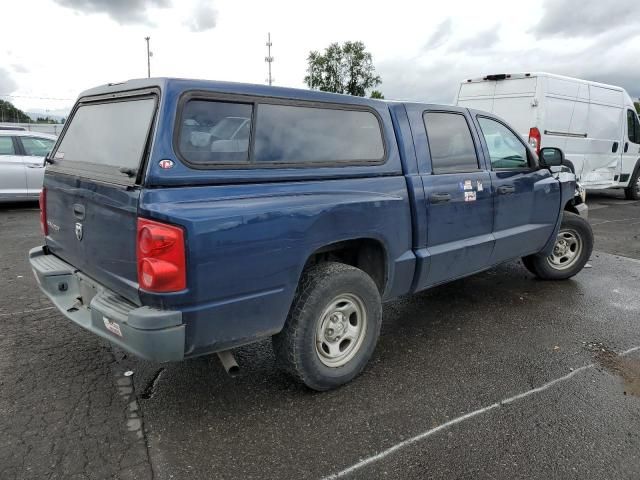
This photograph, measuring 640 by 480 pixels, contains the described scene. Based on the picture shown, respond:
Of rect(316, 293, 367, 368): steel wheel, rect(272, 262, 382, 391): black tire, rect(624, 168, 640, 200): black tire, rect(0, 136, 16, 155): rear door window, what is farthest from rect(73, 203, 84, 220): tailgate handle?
rect(624, 168, 640, 200): black tire

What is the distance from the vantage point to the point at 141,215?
236 centimetres

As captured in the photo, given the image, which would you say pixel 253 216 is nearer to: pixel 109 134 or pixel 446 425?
pixel 109 134

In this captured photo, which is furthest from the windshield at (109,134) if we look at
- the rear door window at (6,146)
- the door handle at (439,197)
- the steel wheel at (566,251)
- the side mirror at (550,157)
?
the rear door window at (6,146)

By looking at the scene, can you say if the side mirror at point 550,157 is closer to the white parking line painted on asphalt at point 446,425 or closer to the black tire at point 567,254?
the black tire at point 567,254

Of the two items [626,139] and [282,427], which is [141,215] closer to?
[282,427]

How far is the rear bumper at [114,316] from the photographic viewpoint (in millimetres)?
2381

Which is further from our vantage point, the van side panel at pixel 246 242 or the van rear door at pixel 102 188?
the van rear door at pixel 102 188

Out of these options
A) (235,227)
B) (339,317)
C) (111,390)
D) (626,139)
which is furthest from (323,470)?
(626,139)

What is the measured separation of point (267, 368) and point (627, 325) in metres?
3.16

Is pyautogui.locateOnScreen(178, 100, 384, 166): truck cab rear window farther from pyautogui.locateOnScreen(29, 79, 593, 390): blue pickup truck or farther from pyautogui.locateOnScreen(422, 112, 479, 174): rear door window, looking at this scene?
pyautogui.locateOnScreen(422, 112, 479, 174): rear door window

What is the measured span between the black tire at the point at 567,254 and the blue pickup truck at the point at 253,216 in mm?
1616

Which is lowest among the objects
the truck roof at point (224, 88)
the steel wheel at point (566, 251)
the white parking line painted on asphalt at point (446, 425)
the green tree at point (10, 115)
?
the white parking line painted on asphalt at point (446, 425)

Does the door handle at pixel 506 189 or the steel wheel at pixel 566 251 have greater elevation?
the door handle at pixel 506 189

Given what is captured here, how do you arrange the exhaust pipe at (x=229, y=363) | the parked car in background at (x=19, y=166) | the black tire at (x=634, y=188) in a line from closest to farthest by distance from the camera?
the exhaust pipe at (x=229, y=363), the parked car in background at (x=19, y=166), the black tire at (x=634, y=188)
